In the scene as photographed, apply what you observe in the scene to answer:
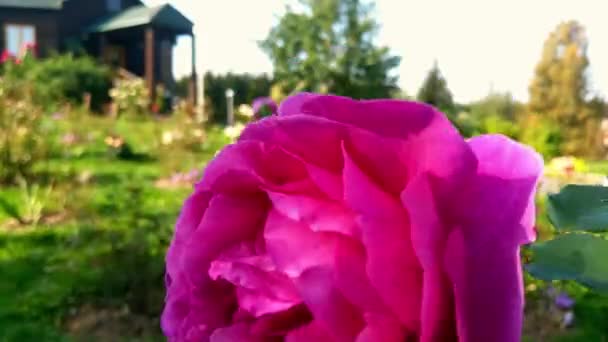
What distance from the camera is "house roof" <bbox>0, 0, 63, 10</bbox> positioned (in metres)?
25.7

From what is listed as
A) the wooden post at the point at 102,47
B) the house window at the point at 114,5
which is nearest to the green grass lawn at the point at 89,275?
the wooden post at the point at 102,47

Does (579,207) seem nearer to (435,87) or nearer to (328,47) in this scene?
(435,87)

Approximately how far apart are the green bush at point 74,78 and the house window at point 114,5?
7330 mm

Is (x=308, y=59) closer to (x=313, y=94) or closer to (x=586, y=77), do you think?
(x=586, y=77)

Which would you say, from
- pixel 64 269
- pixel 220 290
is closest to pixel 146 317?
pixel 64 269

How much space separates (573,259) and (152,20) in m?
25.5

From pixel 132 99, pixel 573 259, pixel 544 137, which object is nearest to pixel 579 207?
pixel 573 259

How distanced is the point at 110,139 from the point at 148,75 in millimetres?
14390

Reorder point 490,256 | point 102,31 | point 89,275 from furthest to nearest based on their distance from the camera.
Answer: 1. point 102,31
2. point 89,275
3. point 490,256

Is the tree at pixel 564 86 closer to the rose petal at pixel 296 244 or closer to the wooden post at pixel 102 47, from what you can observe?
the wooden post at pixel 102 47

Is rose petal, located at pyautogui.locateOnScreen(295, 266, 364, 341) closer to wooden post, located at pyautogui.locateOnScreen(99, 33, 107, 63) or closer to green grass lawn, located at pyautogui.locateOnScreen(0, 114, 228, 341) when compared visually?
green grass lawn, located at pyautogui.locateOnScreen(0, 114, 228, 341)

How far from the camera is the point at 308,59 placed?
29.7 m

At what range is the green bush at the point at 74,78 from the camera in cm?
2072

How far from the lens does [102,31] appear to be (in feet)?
87.8
